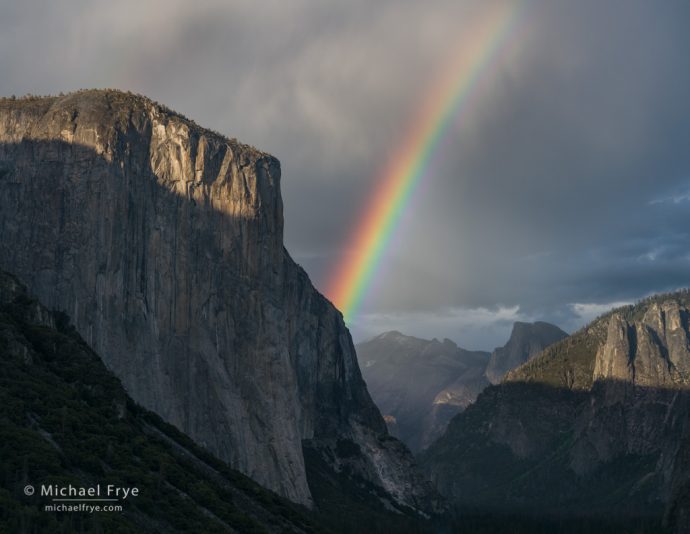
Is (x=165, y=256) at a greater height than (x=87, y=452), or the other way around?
(x=165, y=256)

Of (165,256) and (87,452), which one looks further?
(165,256)

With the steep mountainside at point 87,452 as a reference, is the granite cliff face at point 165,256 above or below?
above

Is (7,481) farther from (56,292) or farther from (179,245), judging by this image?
(179,245)

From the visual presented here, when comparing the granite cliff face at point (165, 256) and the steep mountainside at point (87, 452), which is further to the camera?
the granite cliff face at point (165, 256)

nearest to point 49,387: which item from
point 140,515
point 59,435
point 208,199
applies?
point 59,435
